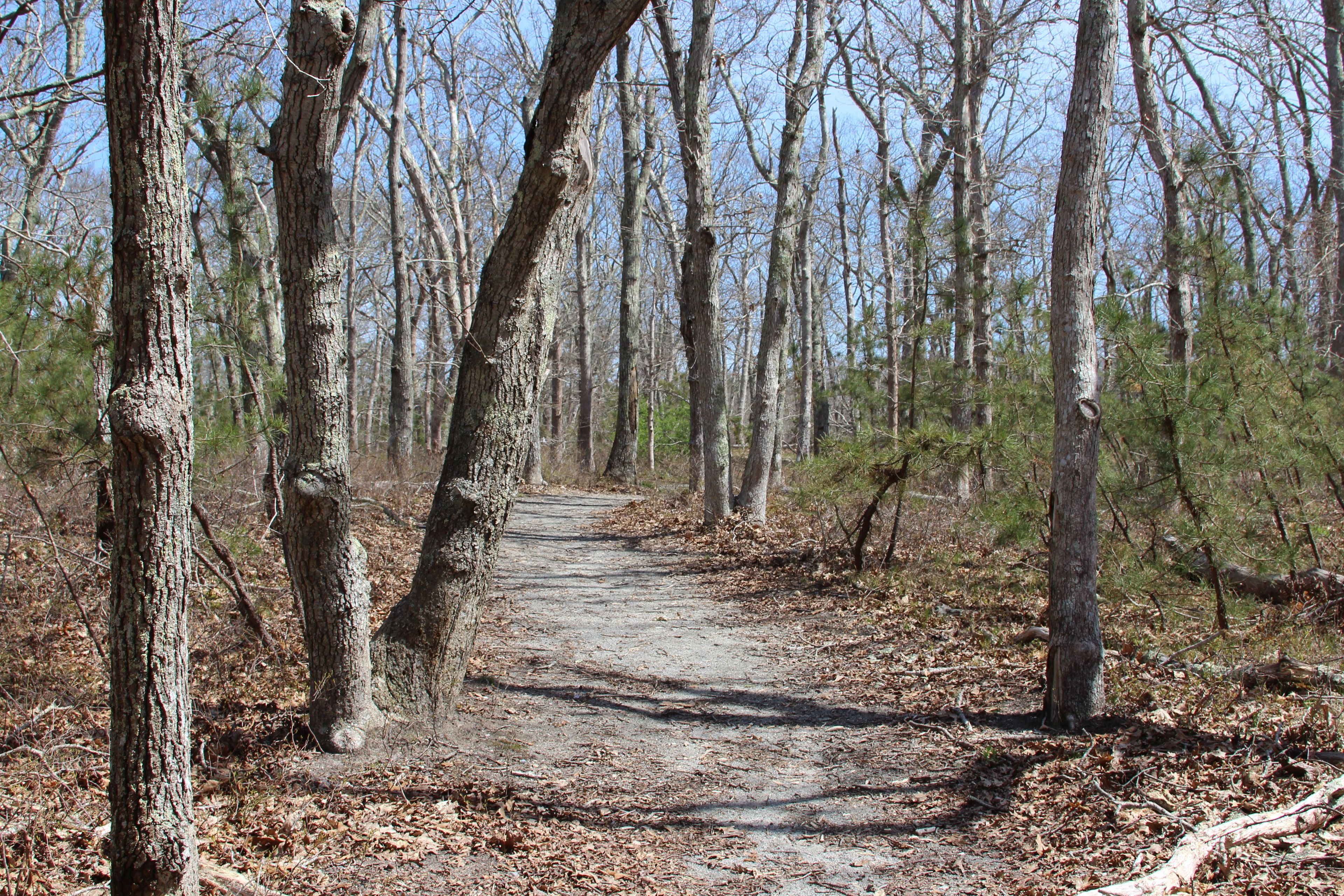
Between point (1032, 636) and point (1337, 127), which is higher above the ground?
Result: point (1337, 127)

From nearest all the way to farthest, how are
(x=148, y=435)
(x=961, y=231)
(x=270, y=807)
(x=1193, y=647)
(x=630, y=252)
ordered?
(x=148, y=435) < (x=270, y=807) < (x=1193, y=647) < (x=961, y=231) < (x=630, y=252)

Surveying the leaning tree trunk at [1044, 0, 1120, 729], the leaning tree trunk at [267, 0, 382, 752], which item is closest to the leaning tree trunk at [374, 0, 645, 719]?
the leaning tree trunk at [267, 0, 382, 752]

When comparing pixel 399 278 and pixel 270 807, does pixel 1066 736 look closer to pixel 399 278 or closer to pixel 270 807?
pixel 270 807

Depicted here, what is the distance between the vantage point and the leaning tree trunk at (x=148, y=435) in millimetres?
2357

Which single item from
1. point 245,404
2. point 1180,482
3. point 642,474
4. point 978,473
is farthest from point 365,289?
point 1180,482

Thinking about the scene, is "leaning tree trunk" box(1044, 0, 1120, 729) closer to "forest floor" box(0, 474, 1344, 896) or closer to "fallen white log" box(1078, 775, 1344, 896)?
"forest floor" box(0, 474, 1344, 896)

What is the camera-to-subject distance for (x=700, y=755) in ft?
15.3

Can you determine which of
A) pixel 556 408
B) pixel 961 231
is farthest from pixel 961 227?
pixel 556 408

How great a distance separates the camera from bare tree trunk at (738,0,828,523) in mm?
11648

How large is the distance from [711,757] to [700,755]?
0.20 feet

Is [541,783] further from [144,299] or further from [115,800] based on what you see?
[144,299]

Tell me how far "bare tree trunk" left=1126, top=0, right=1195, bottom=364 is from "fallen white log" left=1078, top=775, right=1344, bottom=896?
512cm

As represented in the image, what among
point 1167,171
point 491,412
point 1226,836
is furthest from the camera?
point 1167,171

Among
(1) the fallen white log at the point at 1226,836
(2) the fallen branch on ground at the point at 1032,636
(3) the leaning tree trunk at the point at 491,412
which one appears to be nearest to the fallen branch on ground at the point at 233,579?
(3) the leaning tree trunk at the point at 491,412
